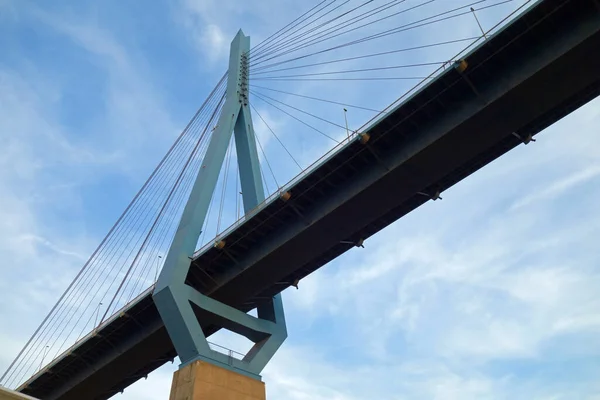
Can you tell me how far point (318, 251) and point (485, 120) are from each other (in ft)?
29.5

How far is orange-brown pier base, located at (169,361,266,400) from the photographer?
21469mm

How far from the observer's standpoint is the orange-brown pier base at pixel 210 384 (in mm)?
21469

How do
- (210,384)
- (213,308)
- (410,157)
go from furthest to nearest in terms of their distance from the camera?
(213,308) → (210,384) → (410,157)

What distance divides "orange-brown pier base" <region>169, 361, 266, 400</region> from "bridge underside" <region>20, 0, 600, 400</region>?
3713 mm

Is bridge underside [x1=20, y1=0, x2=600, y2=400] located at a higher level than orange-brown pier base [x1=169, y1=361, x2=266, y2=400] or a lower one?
higher

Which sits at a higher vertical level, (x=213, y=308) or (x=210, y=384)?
(x=213, y=308)

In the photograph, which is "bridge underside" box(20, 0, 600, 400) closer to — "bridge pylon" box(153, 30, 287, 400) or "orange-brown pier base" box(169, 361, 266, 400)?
"bridge pylon" box(153, 30, 287, 400)

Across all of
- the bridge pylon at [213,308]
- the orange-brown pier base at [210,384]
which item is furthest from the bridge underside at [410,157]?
the orange-brown pier base at [210,384]

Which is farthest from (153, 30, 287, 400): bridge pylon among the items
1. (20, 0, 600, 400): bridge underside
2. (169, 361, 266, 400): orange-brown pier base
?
(20, 0, 600, 400): bridge underside

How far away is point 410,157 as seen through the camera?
2016 cm

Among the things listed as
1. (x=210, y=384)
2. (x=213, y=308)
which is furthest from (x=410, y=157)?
(x=210, y=384)

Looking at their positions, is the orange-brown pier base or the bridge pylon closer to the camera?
the orange-brown pier base

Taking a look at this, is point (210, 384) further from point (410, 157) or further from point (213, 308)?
point (410, 157)

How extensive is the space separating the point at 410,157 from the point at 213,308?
11122 mm
